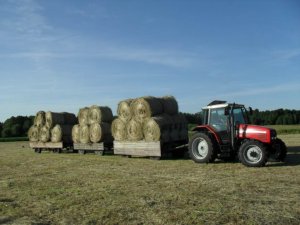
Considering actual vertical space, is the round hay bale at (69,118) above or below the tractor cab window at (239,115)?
above

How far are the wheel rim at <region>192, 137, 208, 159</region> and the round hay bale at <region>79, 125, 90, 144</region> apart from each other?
6103 mm

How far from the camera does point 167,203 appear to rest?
Answer: 691cm

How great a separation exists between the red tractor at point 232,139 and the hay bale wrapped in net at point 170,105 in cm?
238

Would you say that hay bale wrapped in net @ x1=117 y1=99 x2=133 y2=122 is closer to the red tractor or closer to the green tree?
the red tractor

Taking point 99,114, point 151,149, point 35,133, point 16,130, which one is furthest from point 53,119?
point 16,130

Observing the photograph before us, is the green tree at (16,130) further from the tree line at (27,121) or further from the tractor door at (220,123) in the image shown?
the tractor door at (220,123)

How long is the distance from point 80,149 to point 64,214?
11600 mm

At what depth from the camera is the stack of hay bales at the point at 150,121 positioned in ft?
46.8

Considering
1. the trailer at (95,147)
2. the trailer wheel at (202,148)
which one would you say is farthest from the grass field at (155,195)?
the trailer at (95,147)

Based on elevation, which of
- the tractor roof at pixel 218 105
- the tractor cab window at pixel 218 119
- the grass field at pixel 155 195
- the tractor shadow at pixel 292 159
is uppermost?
the tractor roof at pixel 218 105

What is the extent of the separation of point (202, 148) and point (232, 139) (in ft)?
3.23

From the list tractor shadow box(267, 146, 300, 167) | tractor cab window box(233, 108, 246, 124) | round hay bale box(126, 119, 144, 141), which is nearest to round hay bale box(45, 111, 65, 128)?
round hay bale box(126, 119, 144, 141)

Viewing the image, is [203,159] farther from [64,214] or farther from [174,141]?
[64,214]

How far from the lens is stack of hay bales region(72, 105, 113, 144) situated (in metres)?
17.0
